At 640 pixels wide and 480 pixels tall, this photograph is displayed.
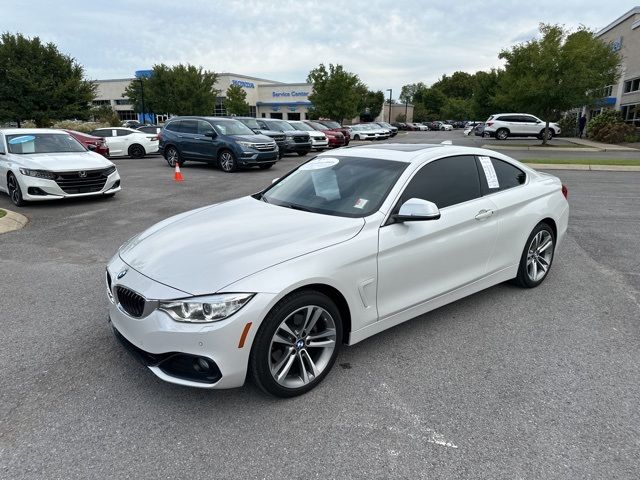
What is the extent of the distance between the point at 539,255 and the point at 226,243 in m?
3.47

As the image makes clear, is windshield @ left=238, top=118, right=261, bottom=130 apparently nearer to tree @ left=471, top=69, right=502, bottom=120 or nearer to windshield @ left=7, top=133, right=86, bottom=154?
windshield @ left=7, top=133, right=86, bottom=154

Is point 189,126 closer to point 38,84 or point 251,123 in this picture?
point 251,123

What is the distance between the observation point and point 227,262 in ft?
9.59

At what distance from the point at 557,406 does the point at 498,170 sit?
94.8 inches

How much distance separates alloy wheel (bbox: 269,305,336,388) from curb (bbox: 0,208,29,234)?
265 inches

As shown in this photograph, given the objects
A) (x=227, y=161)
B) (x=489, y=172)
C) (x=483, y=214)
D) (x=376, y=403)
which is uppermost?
(x=489, y=172)

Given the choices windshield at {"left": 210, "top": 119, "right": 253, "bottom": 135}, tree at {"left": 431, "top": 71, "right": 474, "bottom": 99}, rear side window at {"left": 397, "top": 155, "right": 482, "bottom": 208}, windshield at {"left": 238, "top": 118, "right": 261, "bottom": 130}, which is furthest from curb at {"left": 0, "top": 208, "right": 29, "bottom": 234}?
tree at {"left": 431, "top": 71, "right": 474, "bottom": 99}

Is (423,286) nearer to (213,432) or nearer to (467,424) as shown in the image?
(467,424)

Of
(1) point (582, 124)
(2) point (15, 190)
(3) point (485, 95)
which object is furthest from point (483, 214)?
(3) point (485, 95)

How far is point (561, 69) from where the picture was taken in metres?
24.7

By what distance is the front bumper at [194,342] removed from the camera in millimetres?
2676

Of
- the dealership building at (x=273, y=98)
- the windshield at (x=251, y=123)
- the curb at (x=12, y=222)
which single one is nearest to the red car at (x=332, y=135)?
the windshield at (x=251, y=123)

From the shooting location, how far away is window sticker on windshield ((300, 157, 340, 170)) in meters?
4.32

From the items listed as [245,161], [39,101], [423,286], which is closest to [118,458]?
[423,286]
